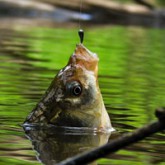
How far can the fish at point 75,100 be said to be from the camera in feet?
15.0

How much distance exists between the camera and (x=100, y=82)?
833 centimetres

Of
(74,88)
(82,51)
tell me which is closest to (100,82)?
(82,51)

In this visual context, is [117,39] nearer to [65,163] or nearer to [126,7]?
[126,7]

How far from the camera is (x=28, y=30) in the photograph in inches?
707

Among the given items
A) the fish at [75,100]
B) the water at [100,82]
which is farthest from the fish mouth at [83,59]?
the water at [100,82]

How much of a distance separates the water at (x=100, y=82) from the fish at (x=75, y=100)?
11 centimetres

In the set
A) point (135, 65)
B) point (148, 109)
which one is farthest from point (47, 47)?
point (148, 109)

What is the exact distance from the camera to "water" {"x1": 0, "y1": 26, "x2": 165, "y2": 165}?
161 inches

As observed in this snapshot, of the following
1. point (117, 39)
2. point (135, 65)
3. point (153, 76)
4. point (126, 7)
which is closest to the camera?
point (153, 76)

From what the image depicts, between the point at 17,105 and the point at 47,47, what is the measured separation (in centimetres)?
742

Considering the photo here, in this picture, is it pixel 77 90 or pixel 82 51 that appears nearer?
pixel 77 90

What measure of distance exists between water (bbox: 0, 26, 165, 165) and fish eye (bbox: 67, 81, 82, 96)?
0.27 metres

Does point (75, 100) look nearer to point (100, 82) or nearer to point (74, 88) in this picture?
point (74, 88)

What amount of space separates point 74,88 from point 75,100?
0.29 feet
